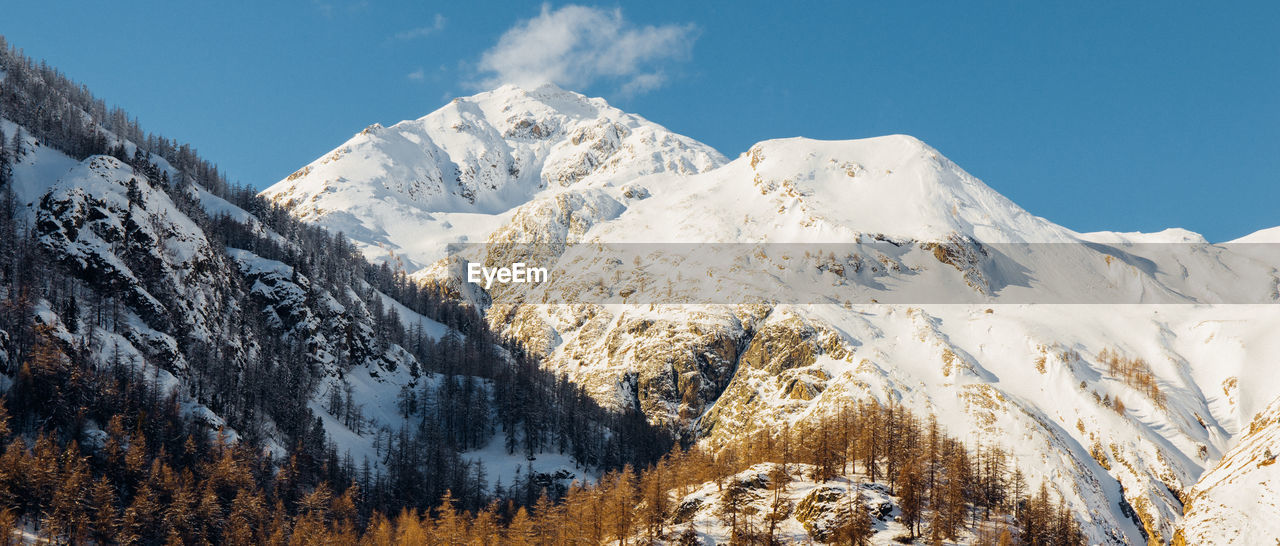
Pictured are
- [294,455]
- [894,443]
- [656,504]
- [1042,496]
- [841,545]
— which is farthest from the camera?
[294,455]

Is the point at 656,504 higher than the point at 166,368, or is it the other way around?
the point at 166,368

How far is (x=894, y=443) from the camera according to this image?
161 m

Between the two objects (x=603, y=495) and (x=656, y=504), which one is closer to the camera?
(x=656, y=504)

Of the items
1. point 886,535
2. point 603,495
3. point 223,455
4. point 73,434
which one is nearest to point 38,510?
point 73,434

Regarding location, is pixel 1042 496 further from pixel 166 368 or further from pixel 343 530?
pixel 166 368

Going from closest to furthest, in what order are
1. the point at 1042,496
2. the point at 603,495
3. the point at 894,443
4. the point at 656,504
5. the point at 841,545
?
the point at 841,545 < the point at 656,504 < the point at 603,495 < the point at 894,443 < the point at 1042,496

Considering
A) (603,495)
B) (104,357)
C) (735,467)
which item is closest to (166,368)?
(104,357)

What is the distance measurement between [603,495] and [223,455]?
8155 cm

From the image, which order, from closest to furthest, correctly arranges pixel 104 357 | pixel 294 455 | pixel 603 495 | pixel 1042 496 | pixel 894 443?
pixel 603 495, pixel 894 443, pixel 1042 496, pixel 104 357, pixel 294 455

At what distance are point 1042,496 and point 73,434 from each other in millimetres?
176912

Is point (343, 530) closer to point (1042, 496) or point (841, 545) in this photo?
point (841, 545)

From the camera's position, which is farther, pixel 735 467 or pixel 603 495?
pixel 735 467

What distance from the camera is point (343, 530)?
169000 mm

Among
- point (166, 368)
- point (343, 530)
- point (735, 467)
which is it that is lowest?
point (343, 530)
